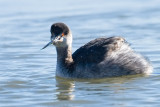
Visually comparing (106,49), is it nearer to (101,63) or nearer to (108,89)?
(101,63)

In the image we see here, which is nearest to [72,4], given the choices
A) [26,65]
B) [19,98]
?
[26,65]

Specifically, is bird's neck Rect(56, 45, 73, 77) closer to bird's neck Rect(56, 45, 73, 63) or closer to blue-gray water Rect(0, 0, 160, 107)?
bird's neck Rect(56, 45, 73, 63)

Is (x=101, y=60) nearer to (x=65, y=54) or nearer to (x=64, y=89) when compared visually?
(x=65, y=54)

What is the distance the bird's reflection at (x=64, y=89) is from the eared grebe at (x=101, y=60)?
286 millimetres

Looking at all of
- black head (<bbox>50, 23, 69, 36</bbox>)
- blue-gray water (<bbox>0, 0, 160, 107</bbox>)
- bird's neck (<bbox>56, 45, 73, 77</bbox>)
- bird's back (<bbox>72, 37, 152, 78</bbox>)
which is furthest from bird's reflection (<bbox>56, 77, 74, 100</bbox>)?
black head (<bbox>50, 23, 69, 36</bbox>)

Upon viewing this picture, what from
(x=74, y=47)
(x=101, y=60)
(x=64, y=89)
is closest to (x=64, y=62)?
(x=101, y=60)

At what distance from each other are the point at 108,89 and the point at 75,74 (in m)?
1.45

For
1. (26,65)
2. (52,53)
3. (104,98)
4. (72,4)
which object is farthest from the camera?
(72,4)

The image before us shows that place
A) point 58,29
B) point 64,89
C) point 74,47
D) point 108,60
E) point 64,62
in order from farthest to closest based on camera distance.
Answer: point 74,47 → point 64,62 → point 58,29 → point 108,60 → point 64,89

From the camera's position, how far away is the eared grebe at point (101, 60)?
13422 mm

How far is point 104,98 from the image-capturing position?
37.7ft

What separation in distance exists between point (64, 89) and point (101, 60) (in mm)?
1239

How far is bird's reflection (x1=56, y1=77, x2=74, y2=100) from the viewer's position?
1191 cm

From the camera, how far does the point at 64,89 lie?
1270 centimetres
